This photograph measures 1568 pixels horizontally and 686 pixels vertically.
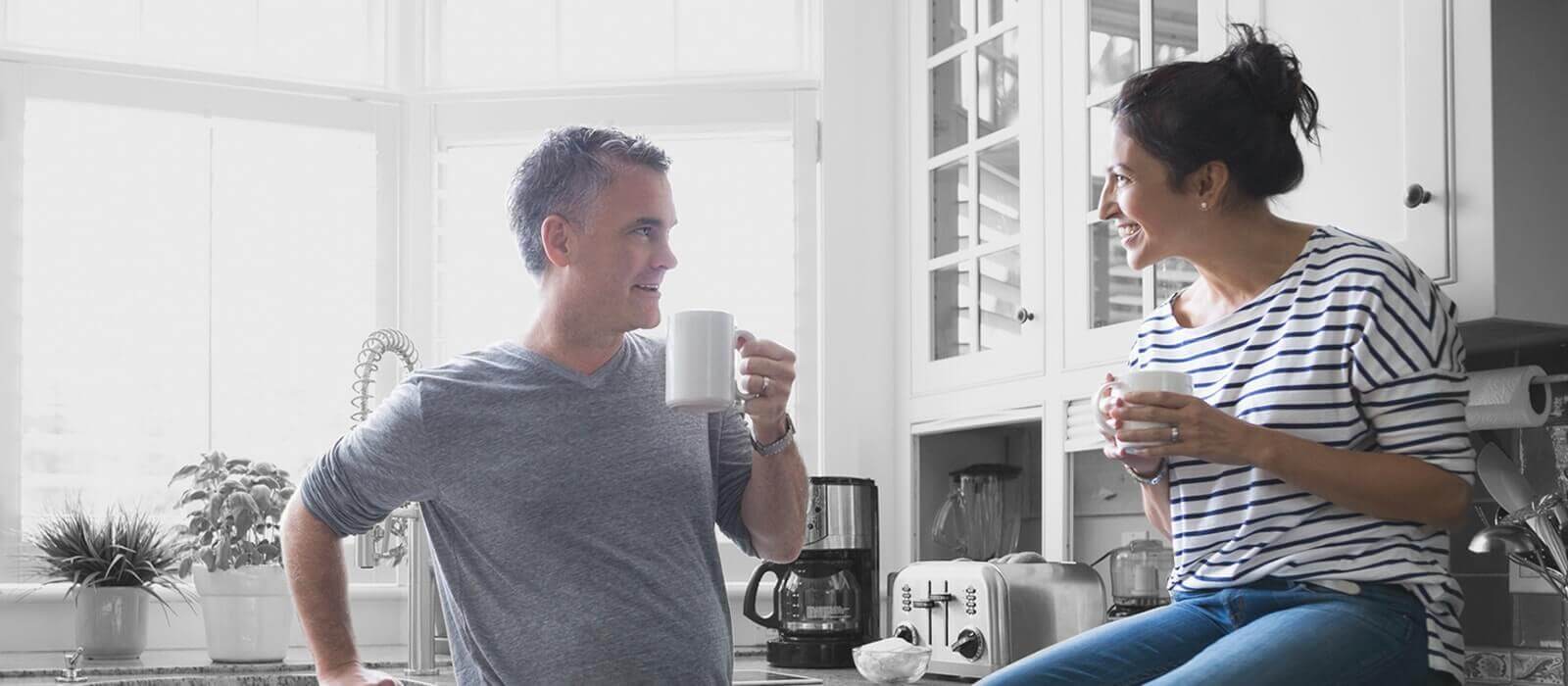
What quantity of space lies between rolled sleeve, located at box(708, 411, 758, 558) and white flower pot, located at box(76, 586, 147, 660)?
1.65 metres

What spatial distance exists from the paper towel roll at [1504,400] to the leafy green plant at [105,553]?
2343 millimetres

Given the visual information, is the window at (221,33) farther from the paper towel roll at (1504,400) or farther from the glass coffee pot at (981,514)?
the paper towel roll at (1504,400)

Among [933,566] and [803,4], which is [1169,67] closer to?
[933,566]

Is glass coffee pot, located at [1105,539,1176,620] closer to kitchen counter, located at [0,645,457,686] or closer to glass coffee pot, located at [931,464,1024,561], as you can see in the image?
glass coffee pot, located at [931,464,1024,561]

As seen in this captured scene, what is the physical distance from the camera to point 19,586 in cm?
326

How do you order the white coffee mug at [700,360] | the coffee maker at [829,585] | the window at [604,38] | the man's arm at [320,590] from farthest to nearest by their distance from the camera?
the window at [604,38] < the coffee maker at [829,585] < the man's arm at [320,590] < the white coffee mug at [700,360]

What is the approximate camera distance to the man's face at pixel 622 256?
1839 mm

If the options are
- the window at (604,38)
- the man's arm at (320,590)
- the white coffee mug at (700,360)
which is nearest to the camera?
the white coffee mug at (700,360)

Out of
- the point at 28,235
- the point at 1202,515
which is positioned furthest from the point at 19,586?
the point at 1202,515

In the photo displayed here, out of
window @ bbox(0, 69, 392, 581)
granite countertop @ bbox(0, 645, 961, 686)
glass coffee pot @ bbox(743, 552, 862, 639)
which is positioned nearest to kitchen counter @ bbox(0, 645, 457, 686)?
granite countertop @ bbox(0, 645, 961, 686)

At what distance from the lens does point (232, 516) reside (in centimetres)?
307

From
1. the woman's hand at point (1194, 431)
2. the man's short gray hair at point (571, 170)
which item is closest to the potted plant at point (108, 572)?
the man's short gray hair at point (571, 170)

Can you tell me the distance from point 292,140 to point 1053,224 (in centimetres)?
172

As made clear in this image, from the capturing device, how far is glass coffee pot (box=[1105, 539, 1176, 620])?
282 centimetres
